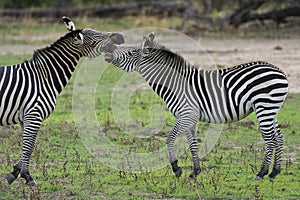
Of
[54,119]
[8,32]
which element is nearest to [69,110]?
[54,119]

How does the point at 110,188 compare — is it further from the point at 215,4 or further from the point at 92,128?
the point at 215,4

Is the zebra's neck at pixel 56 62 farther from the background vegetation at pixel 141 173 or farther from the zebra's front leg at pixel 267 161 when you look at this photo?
the zebra's front leg at pixel 267 161

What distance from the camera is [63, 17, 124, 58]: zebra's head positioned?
24.3ft

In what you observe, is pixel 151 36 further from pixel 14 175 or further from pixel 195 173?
pixel 14 175

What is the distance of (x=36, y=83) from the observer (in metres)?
7.16

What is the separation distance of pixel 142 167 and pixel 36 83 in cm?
177

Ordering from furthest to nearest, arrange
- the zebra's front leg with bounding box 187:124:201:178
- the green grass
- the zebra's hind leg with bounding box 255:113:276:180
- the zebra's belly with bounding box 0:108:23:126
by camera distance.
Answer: the zebra's front leg with bounding box 187:124:201:178 < the zebra's hind leg with bounding box 255:113:276:180 < the zebra's belly with bounding box 0:108:23:126 < the green grass

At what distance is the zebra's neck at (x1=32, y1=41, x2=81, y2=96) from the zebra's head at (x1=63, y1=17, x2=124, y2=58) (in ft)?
0.33

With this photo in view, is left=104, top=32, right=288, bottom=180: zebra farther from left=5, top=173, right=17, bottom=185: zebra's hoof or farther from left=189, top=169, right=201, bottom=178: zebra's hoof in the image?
left=5, top=173, right=17, bottom=185: zebra's hoof

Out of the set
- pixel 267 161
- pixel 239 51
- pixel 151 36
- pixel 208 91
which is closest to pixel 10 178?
pixel 151 36

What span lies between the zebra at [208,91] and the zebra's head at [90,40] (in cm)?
24

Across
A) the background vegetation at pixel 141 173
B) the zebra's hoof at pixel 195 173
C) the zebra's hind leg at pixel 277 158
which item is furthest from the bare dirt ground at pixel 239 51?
the zebra's hoof at pixel 195 173

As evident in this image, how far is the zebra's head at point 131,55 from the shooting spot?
7.90 m

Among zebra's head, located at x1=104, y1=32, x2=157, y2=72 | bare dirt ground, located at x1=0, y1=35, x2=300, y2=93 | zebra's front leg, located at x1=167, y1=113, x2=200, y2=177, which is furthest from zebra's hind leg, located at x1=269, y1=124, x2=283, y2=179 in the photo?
bare dirt ground, located at x1=0, y1=35, x2=300, y2=93
